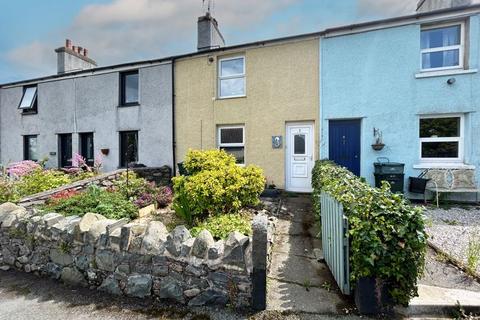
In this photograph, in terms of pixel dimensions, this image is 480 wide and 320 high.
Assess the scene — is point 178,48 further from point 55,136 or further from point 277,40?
point 55,136

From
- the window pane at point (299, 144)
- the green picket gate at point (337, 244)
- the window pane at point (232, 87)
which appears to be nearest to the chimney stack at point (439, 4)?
the window pane at point (299, 144)

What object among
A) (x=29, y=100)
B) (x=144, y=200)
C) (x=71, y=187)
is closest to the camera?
(x=144, y=200)

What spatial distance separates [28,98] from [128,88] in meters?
6.23

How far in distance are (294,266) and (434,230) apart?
3.33 meters

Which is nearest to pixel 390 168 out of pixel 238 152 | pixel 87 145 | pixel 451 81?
pixel 451 81

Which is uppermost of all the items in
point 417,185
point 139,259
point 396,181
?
point 396,181

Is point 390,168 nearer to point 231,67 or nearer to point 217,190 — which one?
point 217,190

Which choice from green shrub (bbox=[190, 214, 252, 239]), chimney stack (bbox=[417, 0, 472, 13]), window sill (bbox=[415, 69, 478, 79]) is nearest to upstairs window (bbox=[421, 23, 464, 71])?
window sill (bbox=[415, 69, 478, 79])

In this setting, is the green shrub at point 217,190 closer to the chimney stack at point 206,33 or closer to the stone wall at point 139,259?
the stone wall at point 139,259

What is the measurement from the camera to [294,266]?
11.8 ft

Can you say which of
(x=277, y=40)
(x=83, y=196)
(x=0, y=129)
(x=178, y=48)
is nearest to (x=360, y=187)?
(x=83, y=196)

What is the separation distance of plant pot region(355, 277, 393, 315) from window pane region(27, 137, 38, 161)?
15854mm

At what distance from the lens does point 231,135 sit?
952cm

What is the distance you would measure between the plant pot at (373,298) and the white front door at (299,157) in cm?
608
